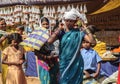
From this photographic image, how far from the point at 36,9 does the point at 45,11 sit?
43 cm

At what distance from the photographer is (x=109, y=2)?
59.5 ft

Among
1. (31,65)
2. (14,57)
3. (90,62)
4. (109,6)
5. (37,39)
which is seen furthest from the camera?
(109,6)

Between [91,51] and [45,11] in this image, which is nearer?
[91,51]

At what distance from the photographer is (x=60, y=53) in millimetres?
7570

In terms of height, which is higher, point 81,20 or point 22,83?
point 81,20

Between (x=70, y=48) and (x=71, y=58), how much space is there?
0.14m

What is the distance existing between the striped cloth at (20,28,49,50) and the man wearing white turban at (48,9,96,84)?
97 cm

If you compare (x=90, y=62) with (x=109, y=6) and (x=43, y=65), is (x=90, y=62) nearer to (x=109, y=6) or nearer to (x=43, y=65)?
(x=43, y=65)

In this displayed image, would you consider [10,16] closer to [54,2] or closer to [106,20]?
[54,2]

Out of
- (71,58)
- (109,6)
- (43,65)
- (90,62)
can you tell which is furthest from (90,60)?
(109,6)

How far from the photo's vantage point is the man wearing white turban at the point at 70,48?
748cm

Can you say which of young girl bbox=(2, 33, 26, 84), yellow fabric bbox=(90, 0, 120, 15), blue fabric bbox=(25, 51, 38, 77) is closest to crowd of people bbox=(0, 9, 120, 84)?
young girl bbox=(2, 33, 26, 84)

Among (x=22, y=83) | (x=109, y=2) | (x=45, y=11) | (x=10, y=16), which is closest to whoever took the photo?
(x=22, y=83)

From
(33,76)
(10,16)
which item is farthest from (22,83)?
(10,16)
